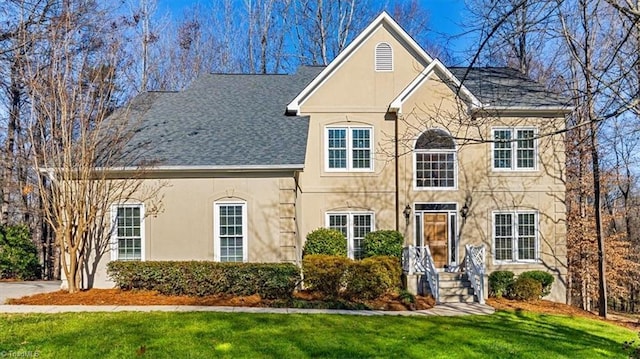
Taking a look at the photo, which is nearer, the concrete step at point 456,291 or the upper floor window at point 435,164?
the concrete step at point 456,291

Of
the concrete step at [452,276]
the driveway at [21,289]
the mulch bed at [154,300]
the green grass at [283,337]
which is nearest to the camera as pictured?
the green grass at [283,337]

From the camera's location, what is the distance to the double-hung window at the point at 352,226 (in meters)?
16.0

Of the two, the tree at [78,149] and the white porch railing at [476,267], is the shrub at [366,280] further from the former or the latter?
the tree at [78,149]

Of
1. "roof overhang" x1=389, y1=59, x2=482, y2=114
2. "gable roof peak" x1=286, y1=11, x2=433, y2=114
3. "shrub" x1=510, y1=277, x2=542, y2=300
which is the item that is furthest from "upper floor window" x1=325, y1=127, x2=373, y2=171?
"shrub" x1=510, y1=277, x2=542, y2=300

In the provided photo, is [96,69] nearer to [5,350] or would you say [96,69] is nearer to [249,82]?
[249,82]

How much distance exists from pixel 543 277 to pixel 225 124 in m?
12.1

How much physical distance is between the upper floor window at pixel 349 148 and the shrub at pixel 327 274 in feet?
14.4

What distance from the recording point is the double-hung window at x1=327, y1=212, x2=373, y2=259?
52.4 ft

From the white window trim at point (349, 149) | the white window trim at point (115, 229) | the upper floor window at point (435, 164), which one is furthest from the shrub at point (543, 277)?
the white window trim at point (115, 229)

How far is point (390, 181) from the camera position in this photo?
53.3 feet

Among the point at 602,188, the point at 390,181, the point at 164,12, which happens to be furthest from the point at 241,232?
the point at 164,12

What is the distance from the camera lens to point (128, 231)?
14.0m

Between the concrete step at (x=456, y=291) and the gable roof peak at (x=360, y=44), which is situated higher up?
the gable roof peak at (x=360, y=44)

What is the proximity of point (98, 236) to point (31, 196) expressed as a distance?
38.9 feet
